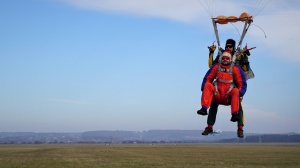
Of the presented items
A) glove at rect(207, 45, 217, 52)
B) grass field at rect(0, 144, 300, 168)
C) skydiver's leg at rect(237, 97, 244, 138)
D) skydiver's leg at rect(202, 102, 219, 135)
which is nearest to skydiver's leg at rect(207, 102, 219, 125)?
skydiver's leg at rect(202, 102, 219, 135)

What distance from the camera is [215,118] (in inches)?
346

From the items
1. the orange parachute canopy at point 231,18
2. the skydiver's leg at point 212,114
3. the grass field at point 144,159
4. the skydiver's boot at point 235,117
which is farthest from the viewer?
the grass field at point 144,159

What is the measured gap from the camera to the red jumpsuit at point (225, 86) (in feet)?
26.9

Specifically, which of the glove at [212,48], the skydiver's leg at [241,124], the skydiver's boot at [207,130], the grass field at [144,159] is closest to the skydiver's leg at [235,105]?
the skydiver's leg at [241,124]

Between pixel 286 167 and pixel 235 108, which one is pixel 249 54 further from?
pixel 286 167

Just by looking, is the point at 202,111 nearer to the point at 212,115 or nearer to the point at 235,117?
the point at 235,117

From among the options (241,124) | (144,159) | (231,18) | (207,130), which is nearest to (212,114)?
(207,130)

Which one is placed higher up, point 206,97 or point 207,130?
point 206,97

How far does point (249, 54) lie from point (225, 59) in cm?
53

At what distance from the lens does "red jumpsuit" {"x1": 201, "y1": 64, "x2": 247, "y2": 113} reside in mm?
8203

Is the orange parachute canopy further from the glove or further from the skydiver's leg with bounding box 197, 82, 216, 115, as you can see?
the skydiver's leg with bounding box 197, 82, 216, 115

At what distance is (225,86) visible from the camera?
8352 millimetres

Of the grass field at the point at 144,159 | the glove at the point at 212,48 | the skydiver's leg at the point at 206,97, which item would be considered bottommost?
the grass field at the point at 144,159

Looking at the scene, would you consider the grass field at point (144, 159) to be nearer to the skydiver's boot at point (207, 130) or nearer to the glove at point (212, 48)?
the skydiver's boot at point (207, 130)
